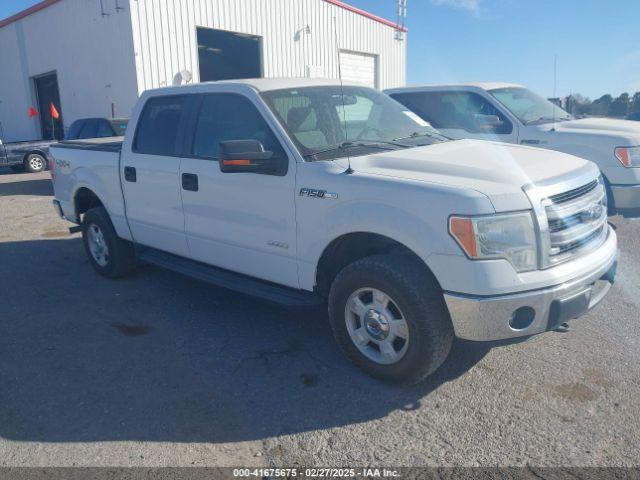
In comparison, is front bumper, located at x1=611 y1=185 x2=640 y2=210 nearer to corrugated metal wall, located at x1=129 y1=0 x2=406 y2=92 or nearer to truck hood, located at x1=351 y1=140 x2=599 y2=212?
truck hood, located at x1=351 y1=140 x2=599 y2=212

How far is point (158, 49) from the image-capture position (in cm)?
1580

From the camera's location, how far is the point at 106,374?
394cm

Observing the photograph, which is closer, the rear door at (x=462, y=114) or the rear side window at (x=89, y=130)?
the rear door at (x=462, y=114)

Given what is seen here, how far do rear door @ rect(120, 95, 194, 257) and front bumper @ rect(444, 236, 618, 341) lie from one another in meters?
2.70

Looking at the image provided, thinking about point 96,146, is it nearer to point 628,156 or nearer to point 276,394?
point 276,394

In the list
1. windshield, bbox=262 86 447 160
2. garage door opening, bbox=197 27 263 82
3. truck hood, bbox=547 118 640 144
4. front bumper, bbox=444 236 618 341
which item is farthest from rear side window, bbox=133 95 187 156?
garage door opening, bbox=197 27 263 82

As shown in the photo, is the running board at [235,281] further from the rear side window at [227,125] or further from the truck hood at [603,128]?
the truck hood at [603,128]

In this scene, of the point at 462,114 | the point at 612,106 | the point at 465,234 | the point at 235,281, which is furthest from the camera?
the point at 612,106

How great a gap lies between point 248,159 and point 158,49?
13.5 m

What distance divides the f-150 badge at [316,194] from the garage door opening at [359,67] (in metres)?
17.2

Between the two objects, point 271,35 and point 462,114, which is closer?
point 462,114

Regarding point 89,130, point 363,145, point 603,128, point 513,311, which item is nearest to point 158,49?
point 89,130

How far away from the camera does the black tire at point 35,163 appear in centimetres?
1667

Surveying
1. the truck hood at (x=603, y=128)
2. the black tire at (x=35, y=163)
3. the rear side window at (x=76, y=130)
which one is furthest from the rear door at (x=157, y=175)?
the black tire at (x=35, y=163)
